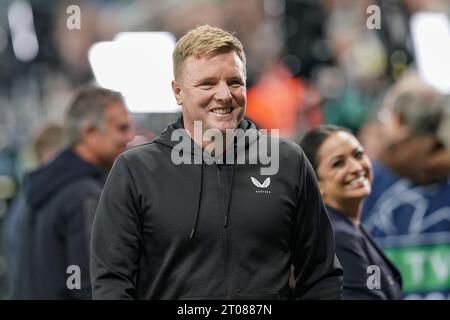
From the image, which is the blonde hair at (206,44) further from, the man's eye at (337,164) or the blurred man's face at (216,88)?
the man's eye at (337,164)

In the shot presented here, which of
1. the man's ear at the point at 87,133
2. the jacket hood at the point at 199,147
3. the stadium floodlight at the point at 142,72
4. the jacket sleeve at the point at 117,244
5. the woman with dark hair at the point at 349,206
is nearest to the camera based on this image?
the jacket sleeve at the point at 117,244

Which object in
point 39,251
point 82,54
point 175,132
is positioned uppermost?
point 82,54

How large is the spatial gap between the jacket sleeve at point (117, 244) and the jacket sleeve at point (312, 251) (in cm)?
46

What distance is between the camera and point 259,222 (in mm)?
2906

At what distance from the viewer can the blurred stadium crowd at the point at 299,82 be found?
5027 mm

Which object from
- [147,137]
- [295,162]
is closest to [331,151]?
[295,162]

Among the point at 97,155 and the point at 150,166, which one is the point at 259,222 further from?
the point at 97,155

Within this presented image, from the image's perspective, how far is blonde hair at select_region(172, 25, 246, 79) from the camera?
9.48 ft

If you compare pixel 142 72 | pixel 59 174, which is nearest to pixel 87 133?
pixel 59 174

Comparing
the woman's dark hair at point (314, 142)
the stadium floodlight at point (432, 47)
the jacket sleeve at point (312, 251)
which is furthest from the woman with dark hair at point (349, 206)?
the stadium floodlight at point (432, 47)

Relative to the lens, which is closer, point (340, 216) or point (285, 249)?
point (285, 249)

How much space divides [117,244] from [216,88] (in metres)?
0.51

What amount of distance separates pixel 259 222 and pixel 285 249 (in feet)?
0.38

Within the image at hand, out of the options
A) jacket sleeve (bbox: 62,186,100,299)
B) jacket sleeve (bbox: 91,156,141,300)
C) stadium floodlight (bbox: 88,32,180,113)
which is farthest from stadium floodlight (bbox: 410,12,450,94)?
jacket sleeve (bbox: 91,156,141,300)
